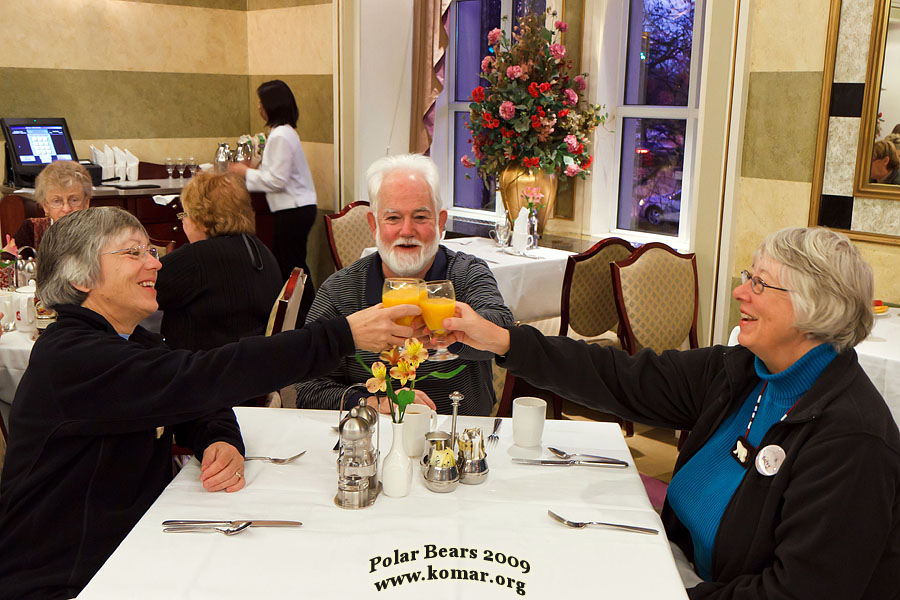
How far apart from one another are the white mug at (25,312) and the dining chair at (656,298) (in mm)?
2414

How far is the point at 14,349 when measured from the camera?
2.96 meters

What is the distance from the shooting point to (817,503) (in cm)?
150

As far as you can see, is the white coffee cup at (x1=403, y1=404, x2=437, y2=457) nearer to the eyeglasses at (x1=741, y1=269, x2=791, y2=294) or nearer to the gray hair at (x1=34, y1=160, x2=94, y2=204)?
the eyeglasses at (x1=741, y1=269, x2=791, y2=294)

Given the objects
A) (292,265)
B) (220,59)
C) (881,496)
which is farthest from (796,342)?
(220,59)

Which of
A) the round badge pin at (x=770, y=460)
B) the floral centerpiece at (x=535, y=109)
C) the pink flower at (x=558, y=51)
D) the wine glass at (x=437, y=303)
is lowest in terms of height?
the round badge pin at (x=770, y=460)

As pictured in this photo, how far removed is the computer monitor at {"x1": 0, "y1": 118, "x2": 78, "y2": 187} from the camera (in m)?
5.61

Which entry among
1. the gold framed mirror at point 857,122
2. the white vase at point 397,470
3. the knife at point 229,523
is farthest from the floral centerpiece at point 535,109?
the knife at point 229,523

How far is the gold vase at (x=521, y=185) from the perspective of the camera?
5.26m

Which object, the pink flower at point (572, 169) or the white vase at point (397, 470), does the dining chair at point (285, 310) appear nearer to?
the white vase at point (397, 470)

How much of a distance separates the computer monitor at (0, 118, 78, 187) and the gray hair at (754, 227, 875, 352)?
5347 mm

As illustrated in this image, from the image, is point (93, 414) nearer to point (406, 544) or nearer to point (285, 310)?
point (406, 544)

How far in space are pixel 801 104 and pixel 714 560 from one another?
2.82m

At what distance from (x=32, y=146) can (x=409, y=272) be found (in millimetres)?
A: 4286

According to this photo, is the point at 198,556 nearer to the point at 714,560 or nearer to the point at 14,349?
the point at 714,560
